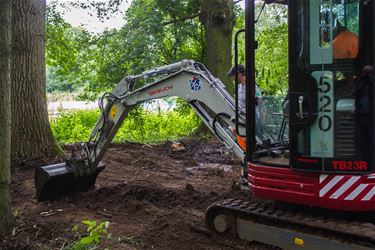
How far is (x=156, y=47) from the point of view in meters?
15.2

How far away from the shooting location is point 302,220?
4.33 m

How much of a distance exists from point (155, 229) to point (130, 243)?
0.38 m

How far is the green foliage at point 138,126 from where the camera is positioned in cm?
1722

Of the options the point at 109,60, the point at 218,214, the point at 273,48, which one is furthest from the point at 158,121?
the point at 218,214

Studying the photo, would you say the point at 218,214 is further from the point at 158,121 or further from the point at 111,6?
the point at 158,121

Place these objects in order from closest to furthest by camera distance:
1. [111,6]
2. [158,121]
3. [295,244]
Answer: [295,244] → [111,6] → [158,121]

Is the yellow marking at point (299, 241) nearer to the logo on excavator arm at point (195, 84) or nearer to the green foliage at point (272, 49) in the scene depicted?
the green foliage at point (272, 49)

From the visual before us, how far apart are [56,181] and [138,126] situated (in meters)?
10.8

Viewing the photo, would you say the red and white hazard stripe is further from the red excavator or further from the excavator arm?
the excavator arm

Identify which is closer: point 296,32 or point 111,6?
point 296,32

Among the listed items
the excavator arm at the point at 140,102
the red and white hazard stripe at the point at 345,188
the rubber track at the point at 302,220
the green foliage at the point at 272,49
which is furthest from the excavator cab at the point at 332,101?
the excavator arm at the point at 140,102

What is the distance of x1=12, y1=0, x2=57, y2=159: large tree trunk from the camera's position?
9.32 m

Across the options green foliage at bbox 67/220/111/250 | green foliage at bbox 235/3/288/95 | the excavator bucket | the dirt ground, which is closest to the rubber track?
the dirt ground

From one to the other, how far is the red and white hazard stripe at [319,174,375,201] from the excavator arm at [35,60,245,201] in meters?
1.40
